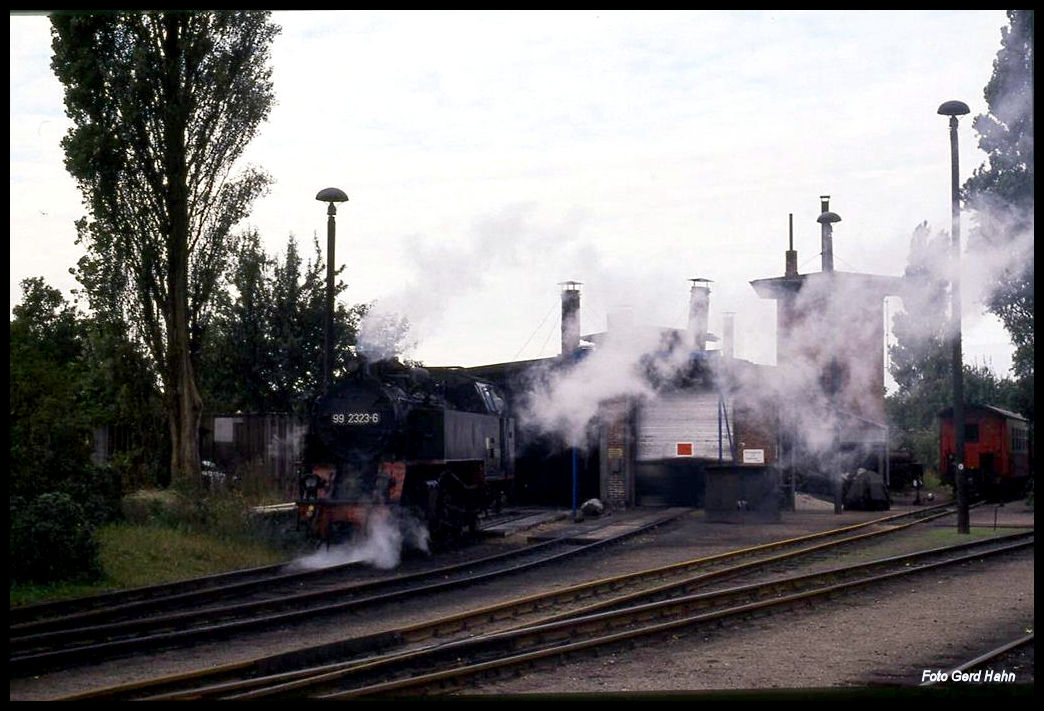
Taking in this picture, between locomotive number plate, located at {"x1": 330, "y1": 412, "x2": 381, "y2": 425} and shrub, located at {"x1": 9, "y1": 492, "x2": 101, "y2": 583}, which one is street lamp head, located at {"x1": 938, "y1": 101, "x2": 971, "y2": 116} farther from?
→ shrub, located at {"x1": 9, "y1": 492, "x2": 101, "y2": 583}

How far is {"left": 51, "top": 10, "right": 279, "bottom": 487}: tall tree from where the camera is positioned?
65.8ft

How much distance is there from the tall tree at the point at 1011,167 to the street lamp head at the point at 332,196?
428 inches

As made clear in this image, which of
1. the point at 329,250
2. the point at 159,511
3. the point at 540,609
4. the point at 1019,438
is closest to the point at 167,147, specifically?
the point at 329,250

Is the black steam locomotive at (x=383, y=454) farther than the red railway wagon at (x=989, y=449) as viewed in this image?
No

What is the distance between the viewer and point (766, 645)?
30.7ft

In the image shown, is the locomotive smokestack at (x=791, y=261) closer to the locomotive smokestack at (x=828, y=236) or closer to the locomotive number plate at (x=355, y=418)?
the locomotive smokestack at (x=828, y=236)

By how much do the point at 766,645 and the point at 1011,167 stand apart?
21.8m

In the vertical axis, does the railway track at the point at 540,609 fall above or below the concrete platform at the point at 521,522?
above

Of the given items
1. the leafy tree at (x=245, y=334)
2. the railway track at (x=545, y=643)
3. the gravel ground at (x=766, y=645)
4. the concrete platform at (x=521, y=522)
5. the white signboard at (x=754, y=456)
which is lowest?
the concrete platform at (x=521, y=522)

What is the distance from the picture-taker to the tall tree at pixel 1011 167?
877 inches

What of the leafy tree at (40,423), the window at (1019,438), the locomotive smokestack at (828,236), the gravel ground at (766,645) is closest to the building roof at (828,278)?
the locomotive smokestack at (828,236)

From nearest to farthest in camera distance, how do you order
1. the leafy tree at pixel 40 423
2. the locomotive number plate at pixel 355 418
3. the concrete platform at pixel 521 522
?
1. the leafy tree at pixel 40 423
2. the locomotive number plate at pixel 355 418
3. the concrete platform at pixel 521 522

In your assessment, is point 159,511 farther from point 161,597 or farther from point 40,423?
point 161,597

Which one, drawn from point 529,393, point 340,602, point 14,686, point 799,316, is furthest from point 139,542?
point 799,316
